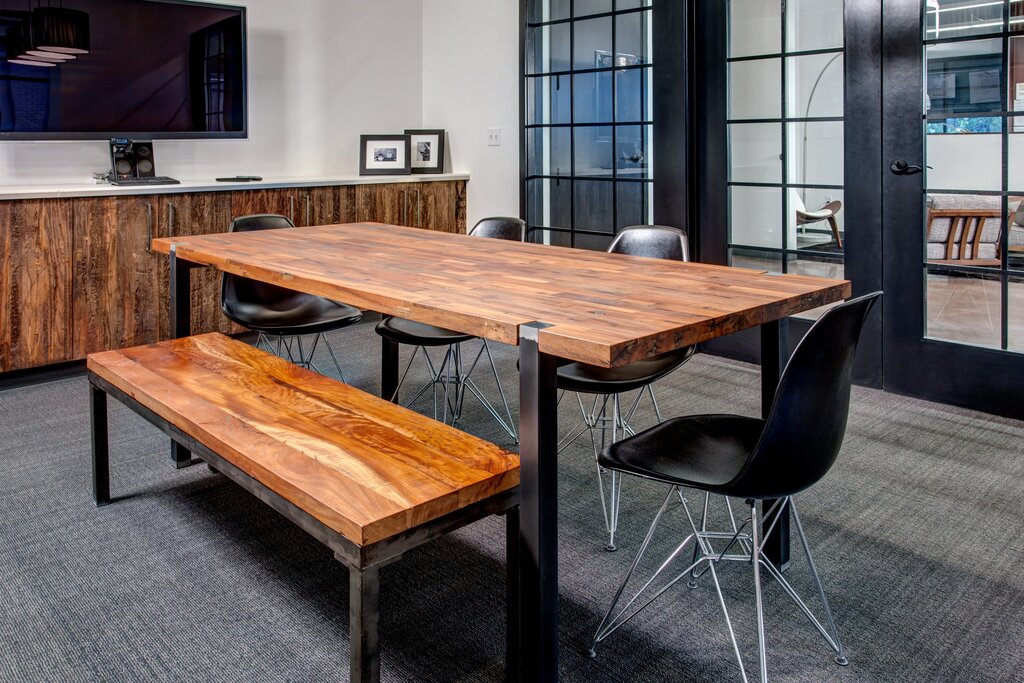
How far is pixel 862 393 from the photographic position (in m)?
3.77

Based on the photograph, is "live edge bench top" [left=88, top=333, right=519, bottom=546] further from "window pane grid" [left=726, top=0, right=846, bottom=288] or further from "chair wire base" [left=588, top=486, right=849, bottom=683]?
"window pane grid" [left=726, top=0, right=846, bottom=288]

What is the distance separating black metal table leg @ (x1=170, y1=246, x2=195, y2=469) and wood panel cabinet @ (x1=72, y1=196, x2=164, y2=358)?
127 centimetres

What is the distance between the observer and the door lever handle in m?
3.54

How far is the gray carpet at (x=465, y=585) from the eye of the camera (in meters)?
1.87

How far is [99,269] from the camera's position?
163 inches

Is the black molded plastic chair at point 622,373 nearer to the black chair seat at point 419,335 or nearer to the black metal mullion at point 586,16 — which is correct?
the black chair seat at point 419,335

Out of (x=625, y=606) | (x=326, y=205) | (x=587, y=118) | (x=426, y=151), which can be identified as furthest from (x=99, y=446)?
(x=426, y=151)

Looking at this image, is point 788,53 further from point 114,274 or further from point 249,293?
point 114,274

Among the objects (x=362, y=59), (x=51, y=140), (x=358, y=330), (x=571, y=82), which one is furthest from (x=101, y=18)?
(x=571, y=82)

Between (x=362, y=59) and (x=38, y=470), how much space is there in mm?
3485

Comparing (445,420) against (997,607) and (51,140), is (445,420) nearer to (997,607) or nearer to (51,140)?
(997,607)

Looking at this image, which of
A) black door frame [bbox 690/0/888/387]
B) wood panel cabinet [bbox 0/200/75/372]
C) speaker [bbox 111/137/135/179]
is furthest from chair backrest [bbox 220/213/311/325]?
black door frame [bbox 690/0/888/387]

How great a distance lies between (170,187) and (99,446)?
6.57 ft

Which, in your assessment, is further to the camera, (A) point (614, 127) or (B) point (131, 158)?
(A) point (614, 127)
